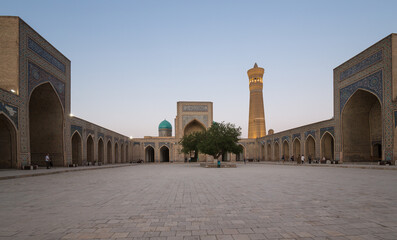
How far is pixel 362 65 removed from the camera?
59.9 feet

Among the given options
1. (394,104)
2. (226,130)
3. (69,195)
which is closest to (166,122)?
(226,130)

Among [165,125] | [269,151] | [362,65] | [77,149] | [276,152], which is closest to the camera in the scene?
[362,65]

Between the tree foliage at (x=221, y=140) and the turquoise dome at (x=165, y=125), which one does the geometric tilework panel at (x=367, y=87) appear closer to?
the tree foliage at (x=221, y=140)

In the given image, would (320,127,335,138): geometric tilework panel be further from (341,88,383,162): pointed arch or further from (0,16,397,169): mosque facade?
(341,88,383,162): pointed arch

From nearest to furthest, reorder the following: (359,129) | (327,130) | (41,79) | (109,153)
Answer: (41,79), (359,129), (327,130), (109,153)

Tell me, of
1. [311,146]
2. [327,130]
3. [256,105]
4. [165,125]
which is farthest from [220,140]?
[165,125]

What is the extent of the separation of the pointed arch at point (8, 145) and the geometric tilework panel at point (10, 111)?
14.8 inches

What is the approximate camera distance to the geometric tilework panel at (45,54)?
1431 cm

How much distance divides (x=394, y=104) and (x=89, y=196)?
16.7 meters

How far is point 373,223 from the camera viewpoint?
3.03 meters

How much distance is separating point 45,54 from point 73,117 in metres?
4.78

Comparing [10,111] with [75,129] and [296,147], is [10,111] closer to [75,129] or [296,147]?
[75,129]

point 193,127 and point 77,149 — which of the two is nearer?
point 77,149

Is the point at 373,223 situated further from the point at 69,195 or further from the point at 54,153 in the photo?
the point at 54,153
